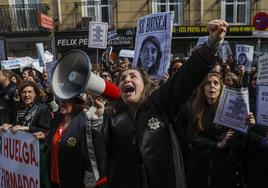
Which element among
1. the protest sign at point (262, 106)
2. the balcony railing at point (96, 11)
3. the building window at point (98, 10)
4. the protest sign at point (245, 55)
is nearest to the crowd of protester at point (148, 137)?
the protest sign at point (262, 106)

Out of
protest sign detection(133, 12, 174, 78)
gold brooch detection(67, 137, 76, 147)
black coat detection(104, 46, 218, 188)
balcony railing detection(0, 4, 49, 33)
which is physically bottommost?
gold brooch detection(67, 137, 76, 147)

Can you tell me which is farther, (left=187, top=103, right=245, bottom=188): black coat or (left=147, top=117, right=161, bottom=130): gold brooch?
(left=187, top=103, right=245, bottom=188): black coat

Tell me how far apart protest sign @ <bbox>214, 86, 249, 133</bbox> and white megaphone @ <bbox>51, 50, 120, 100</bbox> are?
3.69 feet

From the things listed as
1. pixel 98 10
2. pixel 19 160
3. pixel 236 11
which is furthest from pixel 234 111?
pixel 98 10

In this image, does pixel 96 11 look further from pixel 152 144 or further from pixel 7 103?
pixel 152 144

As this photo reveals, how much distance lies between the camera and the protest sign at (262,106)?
3.49m

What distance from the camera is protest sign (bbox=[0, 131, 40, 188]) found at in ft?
13.2

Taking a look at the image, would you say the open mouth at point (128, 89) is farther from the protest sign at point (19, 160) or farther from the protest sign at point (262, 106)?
the protest sign at point (19, 160)

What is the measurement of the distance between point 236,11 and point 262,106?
16.7 meters

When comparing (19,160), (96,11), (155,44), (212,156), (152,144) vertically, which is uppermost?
(96,11)

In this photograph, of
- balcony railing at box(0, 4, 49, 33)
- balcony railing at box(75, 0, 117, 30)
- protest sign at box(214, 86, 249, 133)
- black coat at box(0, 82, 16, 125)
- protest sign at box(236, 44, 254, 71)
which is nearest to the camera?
protest sign at box(214, 86, 249, 133)

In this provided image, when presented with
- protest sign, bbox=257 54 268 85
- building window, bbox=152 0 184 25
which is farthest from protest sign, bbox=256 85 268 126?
building window, bbox=152 0 184 25

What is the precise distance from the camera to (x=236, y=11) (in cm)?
1930

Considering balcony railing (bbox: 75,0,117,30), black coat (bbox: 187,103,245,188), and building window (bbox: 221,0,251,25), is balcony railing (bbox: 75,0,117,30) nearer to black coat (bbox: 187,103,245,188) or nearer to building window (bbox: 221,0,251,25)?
building window (bbox: 221,0,251,25)
